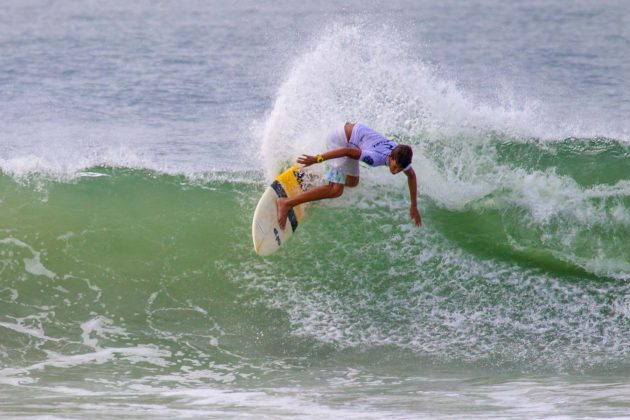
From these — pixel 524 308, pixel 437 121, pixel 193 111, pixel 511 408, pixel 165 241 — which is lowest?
pixel 511 408

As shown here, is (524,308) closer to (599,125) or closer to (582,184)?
(582,184)

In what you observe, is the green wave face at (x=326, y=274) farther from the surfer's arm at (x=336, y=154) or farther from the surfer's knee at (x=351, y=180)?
the surfer's arm at (x=336, y=154)

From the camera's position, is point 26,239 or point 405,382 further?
point 26,239

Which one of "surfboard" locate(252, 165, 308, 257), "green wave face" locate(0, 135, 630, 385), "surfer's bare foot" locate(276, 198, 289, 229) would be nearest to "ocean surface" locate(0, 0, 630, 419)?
"green wave face" locate(0, 135, 630, 385)

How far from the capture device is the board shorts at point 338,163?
8852mm

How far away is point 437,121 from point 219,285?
362cm

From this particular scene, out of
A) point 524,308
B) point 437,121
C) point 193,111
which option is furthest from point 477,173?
point 193,111

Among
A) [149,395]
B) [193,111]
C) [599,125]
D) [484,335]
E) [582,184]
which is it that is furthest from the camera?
[193,111]

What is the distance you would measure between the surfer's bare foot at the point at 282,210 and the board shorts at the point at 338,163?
492mm

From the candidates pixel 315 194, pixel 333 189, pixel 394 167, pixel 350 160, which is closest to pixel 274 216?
pixel 315 194

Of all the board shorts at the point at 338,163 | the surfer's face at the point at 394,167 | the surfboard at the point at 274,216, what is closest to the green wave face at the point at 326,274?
the surfboard at the point at 274,216

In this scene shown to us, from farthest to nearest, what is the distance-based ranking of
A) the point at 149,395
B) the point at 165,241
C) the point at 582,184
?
the point at 582,184
the point at 165,241
the point at 149,395

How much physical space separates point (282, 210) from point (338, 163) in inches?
28.3

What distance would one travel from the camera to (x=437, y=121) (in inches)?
445
